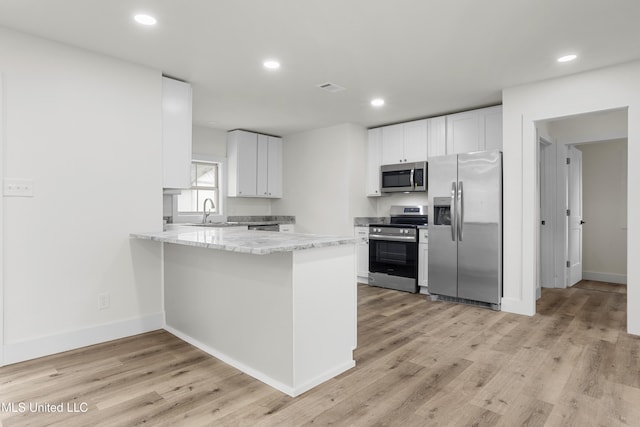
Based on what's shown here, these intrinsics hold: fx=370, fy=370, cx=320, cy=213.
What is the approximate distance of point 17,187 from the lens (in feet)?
8.79

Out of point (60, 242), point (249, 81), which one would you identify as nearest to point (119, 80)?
point (249, 81)

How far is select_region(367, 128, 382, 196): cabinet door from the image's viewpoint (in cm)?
571

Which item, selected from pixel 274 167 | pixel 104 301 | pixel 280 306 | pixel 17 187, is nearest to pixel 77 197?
pixel 17 187

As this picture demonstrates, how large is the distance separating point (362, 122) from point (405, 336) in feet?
11.0

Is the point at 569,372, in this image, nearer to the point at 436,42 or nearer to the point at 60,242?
the point at 436,42

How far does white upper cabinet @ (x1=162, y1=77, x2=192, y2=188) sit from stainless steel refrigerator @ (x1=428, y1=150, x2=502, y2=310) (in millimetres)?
2883

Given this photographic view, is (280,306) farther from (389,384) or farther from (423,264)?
(423,264)

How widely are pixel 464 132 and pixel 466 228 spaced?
4.32 ft

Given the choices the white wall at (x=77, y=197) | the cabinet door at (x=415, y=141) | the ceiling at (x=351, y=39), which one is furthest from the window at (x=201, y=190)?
the cabinet door at (x=415, y=141)

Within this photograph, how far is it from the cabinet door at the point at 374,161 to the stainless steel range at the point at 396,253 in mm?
613

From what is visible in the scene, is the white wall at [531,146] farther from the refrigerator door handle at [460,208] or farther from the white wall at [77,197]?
the white wall at [77,197]

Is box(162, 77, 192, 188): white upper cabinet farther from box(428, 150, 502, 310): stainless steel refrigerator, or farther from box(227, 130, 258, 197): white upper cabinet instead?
box(428, 150, 502, 310): stainless steel refrigerator

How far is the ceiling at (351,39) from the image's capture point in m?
2.44

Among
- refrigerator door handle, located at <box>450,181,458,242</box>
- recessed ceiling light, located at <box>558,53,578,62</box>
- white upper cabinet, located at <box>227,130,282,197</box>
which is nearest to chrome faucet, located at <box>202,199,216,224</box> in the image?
white upper cabinet, located at <box>227,130,282,197</box>
